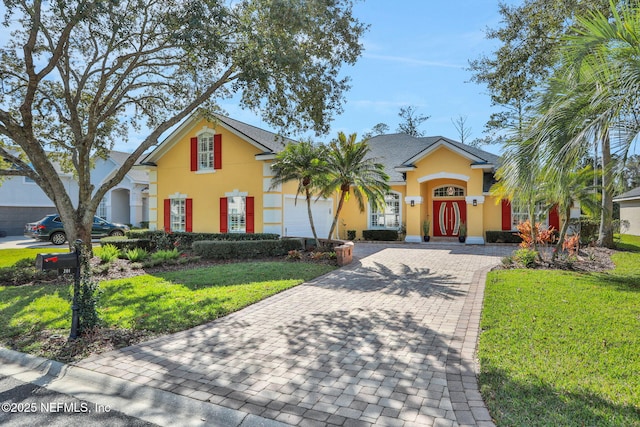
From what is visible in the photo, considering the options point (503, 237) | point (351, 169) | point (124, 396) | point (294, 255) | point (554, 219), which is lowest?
point (124, 396)

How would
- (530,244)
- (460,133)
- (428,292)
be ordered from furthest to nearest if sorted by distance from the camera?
Answer: (460,133)
(530,244)
(428,292)

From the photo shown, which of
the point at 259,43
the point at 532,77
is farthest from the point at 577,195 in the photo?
the point at 259,43

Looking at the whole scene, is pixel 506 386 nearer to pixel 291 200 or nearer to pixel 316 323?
pixel 316 323

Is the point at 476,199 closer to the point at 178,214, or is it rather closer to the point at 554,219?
the point at 554,219

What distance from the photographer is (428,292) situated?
338 inches

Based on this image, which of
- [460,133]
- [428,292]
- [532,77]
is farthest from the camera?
[460,133]

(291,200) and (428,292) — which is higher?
(291,200)

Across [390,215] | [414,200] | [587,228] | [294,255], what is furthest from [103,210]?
[587,228]

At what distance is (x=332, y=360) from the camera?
4805 millimetres

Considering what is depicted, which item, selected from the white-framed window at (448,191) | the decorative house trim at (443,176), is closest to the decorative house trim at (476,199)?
the decorative house trim at (443,176)

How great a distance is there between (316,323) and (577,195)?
355 inches

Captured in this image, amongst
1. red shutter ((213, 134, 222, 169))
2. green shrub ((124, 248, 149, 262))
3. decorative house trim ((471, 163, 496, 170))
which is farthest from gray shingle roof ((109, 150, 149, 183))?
decorative house trim ((471, 163, 496, 170))

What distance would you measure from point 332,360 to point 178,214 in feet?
54.6

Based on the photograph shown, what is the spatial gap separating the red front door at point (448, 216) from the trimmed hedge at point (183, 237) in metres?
10.1
